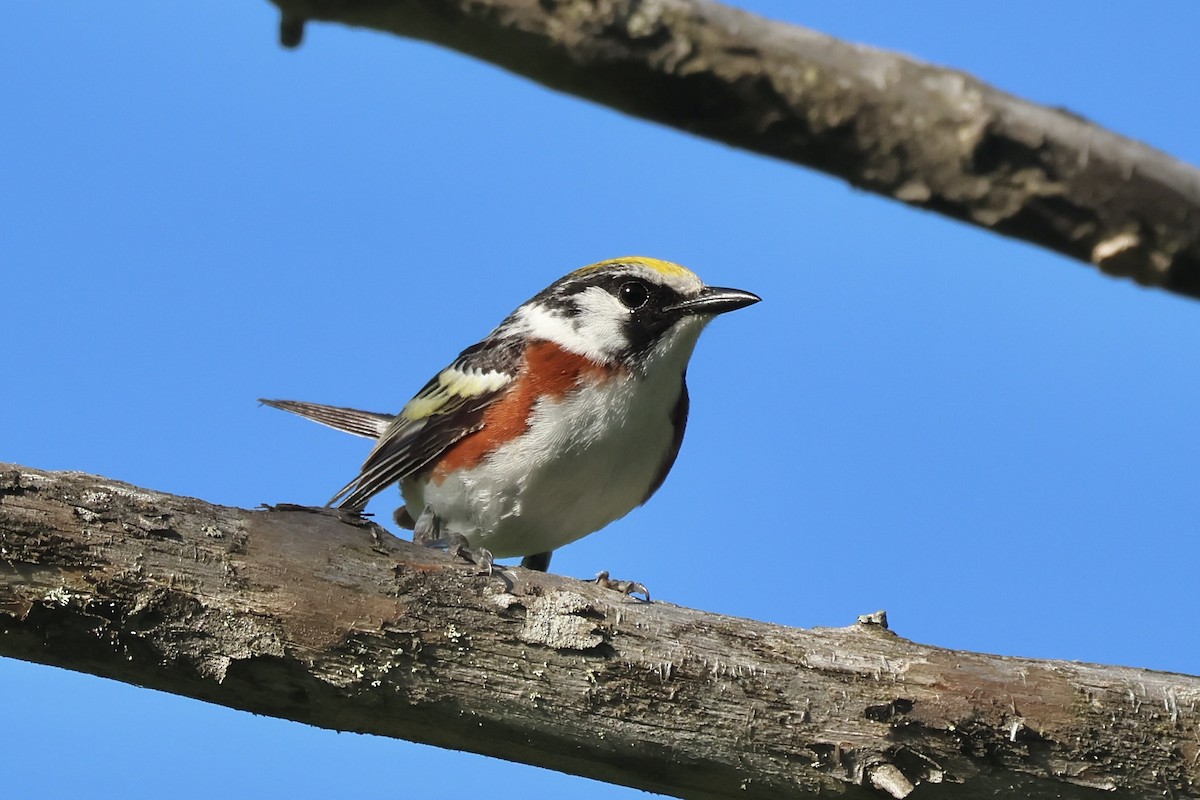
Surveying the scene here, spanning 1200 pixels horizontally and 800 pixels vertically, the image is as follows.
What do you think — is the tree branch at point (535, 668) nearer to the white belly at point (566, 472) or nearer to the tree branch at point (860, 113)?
the white belly at point (566, 472)

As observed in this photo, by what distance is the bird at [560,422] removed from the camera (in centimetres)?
683

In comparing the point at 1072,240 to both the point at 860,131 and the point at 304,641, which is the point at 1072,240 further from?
the point at 304,641

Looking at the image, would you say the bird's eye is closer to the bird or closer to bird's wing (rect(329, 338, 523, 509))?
the bird

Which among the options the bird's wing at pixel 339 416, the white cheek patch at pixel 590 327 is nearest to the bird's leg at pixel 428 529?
the white cheek patch at pixel 590 327

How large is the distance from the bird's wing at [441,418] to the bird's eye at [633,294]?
0.69 m

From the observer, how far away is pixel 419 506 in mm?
7605

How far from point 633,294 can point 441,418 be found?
137 centimetres

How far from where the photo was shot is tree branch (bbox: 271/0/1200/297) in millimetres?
1510

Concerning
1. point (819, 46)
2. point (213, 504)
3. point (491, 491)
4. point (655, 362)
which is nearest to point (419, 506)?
point (491, 491)

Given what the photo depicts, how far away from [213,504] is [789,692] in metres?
2.29

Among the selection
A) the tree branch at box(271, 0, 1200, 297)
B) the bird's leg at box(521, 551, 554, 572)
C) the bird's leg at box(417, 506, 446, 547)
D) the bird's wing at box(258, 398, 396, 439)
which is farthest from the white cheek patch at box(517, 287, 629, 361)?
the tree branch at box(271, 0, 1200, 297)

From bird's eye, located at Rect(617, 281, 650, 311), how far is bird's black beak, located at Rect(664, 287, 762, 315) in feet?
0.58

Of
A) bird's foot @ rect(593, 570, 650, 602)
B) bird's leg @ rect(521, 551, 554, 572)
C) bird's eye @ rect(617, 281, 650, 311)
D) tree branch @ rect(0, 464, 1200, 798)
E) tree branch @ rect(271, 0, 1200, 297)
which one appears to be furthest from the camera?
bird's leg @ rect(521, 551, 554, 572)

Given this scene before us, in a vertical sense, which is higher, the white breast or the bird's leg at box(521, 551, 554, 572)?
the white breast
